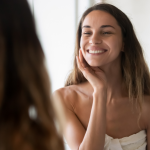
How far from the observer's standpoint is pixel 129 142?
0.95 meters

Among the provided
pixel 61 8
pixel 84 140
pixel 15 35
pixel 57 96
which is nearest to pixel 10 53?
pixel 15 35

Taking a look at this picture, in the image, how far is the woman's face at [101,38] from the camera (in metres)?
0.95

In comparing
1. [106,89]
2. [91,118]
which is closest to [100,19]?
[106,89]

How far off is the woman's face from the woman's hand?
5 cm

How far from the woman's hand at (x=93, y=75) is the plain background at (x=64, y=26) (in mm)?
286

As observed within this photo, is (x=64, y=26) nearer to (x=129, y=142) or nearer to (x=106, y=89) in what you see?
(x=106, y=89)

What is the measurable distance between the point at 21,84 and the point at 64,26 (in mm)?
1194

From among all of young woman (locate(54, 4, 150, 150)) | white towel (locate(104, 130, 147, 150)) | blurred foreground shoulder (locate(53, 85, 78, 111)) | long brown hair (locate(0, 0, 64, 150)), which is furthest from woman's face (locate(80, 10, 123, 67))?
long brown hair (locate(0, 0, 64, 150))

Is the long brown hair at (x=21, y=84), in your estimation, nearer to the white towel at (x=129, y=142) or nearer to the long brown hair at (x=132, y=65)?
the white towel at (x=129, y=142)

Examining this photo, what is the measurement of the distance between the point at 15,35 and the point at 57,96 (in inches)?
29.0

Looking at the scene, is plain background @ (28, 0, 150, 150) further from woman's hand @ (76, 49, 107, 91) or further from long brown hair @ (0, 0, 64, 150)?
long brown hair @ (0, 0, 64, 150)

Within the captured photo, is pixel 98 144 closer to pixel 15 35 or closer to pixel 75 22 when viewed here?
pixel 15 35

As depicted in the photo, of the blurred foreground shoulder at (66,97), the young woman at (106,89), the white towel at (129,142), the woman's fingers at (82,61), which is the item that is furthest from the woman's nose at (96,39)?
the white towel at (129,142)

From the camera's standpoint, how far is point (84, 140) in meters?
0.87
